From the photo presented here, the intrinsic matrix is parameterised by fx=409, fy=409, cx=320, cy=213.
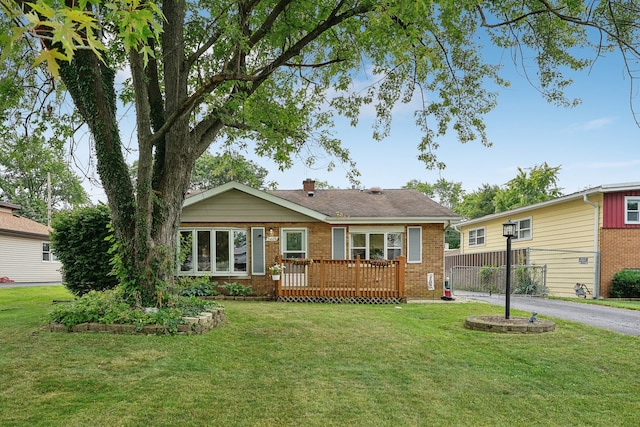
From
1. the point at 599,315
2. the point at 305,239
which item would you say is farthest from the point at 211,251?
the point at 599,315

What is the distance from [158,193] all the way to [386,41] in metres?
4.88

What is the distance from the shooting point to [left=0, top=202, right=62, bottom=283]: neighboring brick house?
21922 millimetres

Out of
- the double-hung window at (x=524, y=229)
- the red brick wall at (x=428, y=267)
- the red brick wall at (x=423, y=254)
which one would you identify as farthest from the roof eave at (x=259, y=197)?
the double-hung window at (x=524, y=229)

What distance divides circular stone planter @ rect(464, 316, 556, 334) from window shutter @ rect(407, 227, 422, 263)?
6.16m

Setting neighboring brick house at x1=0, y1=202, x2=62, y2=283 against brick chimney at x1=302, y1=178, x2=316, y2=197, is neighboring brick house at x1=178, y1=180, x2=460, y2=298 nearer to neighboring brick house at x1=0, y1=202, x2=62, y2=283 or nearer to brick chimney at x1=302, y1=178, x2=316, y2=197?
brick chimney at x1=302, y1=178, x2=316, y2=197

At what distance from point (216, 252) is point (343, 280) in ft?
14.5

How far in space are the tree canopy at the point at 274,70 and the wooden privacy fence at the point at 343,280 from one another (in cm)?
428

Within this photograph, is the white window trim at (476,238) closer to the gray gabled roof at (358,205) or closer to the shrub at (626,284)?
the gray gabled roof at (358,205)

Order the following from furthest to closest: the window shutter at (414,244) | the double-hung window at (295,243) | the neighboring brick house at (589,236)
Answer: the neighboring brick house at (589,236), the window shutter at (414,244), the double-hung window at (295,243)

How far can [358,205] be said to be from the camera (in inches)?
596

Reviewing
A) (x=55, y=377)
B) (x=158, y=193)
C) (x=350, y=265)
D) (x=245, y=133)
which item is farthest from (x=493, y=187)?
(x=55, y=377)

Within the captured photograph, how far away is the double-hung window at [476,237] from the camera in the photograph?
23500mm

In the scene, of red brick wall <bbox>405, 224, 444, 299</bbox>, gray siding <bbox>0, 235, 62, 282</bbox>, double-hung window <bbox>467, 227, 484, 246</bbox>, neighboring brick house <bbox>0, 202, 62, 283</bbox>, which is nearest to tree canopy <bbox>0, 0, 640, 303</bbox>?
red brick wall <bbox>405, 224, 444, 299</bbox>

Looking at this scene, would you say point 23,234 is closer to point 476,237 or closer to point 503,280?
point 503,280
